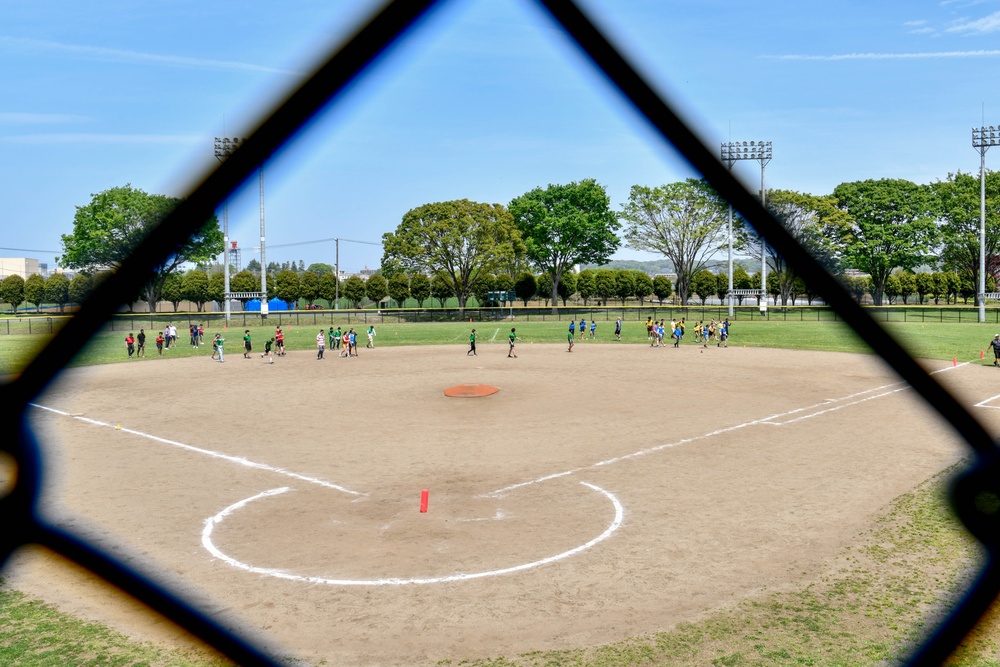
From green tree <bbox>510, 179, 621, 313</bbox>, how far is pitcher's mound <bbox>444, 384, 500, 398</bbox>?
6784 cm

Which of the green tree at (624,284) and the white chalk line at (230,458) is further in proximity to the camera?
the green tree at (624,284)

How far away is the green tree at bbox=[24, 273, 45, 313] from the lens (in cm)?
8812

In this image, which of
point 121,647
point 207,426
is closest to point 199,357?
point 207,426

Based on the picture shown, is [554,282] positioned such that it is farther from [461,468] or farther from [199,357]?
[461,468]

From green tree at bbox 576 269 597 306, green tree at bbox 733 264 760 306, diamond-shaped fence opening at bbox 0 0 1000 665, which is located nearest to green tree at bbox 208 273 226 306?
green tree at bbox 576 269 597 306

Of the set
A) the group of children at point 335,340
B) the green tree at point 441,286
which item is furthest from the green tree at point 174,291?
the group of children at point 335,340

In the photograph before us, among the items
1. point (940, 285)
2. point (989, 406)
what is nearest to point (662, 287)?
point (940, 285)

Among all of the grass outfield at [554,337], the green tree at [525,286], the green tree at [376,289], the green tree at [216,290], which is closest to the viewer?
the grass outfield at [554,337]

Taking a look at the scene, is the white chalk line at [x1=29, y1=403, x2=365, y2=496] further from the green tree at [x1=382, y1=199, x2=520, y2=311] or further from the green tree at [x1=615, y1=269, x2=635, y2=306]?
the green tree at [x1=615, y1=269, x2=635, y2=306]

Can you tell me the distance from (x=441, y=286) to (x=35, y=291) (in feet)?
159

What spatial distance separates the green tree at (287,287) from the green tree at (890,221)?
Answer: 71.8 m

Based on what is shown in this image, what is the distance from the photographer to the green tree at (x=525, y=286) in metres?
112


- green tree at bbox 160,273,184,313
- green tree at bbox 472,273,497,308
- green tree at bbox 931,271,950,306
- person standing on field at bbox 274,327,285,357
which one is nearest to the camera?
person standing on field at bbox 274,327,285,357

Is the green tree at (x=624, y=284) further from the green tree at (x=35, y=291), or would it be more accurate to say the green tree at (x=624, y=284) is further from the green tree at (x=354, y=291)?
the green tree at (x=35, y=291)
